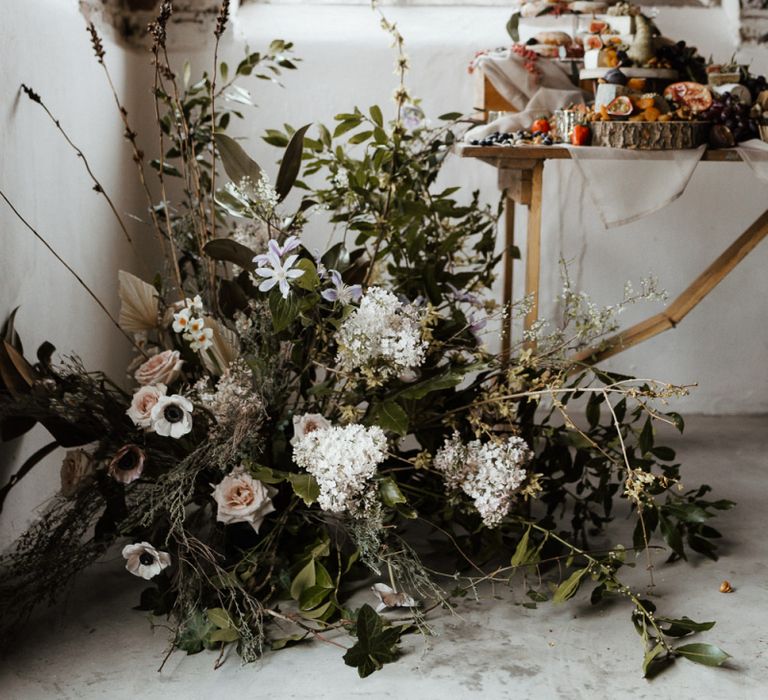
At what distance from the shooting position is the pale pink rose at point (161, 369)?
2.13m

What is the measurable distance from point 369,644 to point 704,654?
2.03 feet

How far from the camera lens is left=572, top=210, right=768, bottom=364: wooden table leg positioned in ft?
9.68

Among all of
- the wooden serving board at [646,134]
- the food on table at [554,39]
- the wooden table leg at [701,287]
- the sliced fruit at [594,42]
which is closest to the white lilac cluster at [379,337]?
the wooden serving board at [646,134]

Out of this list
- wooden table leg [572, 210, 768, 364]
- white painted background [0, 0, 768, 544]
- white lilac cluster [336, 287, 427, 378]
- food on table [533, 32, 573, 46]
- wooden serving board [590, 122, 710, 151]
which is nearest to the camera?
white lilac cluster [336, 287, 427, 378]

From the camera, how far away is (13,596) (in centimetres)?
193

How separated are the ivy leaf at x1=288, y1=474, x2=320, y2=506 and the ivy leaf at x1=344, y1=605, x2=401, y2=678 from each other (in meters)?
0.24

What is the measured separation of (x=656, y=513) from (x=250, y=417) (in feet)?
3.11

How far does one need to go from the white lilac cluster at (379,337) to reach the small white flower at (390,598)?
44cm

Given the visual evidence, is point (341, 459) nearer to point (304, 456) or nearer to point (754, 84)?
point (304, 456)

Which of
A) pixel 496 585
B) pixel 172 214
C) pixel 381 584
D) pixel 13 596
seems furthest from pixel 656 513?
pixel 172 214

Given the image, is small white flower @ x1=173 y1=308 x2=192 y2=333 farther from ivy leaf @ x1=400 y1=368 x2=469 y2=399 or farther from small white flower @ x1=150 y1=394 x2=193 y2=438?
ivy leaf @ x1=400 y1=368 x2=469 y2=399

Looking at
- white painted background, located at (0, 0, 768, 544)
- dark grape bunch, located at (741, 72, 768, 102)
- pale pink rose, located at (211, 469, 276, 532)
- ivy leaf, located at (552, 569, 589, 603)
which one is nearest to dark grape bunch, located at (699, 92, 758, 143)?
dark grape bunch, located at (741, 72, 768, 102)

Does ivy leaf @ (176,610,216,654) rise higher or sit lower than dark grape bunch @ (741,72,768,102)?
lower

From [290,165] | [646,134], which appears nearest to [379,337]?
[290,165]
